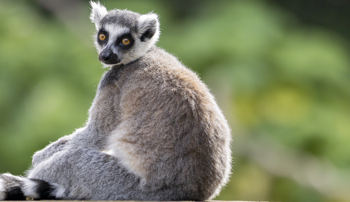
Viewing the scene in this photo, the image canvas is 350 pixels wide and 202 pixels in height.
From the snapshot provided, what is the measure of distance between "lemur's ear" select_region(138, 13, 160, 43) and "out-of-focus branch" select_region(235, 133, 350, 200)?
5.42 meters

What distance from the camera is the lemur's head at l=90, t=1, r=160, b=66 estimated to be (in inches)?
170

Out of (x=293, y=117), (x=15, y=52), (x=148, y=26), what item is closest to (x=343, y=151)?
(x=293, y=117)

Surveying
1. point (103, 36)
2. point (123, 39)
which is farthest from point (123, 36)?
point (103, 36)

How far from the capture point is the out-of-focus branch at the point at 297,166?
9.09m

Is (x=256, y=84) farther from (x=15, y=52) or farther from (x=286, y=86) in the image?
(x=15, y=52)

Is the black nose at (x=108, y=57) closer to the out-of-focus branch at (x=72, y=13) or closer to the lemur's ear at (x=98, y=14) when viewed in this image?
the lemur's ear at (x=98, y=14)

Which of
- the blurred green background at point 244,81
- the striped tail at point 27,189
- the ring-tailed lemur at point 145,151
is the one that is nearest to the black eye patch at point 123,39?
the ring-tailed lemur at point 145,151

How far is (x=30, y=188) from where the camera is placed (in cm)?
373

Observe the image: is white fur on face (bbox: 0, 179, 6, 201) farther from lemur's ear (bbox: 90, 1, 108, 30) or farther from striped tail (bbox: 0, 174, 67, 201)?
lemur's ear (bbox: 90, 1, 108, 30)

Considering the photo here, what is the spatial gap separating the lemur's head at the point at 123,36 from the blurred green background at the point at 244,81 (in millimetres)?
4906

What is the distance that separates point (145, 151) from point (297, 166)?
6.41 metres

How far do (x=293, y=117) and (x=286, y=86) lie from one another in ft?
3.11

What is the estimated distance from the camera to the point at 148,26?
4578 millimetres

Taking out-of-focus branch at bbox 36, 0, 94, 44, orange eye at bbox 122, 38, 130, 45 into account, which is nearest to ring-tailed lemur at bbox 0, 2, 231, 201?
orange eye at bbox 122, 38, 130, 45
